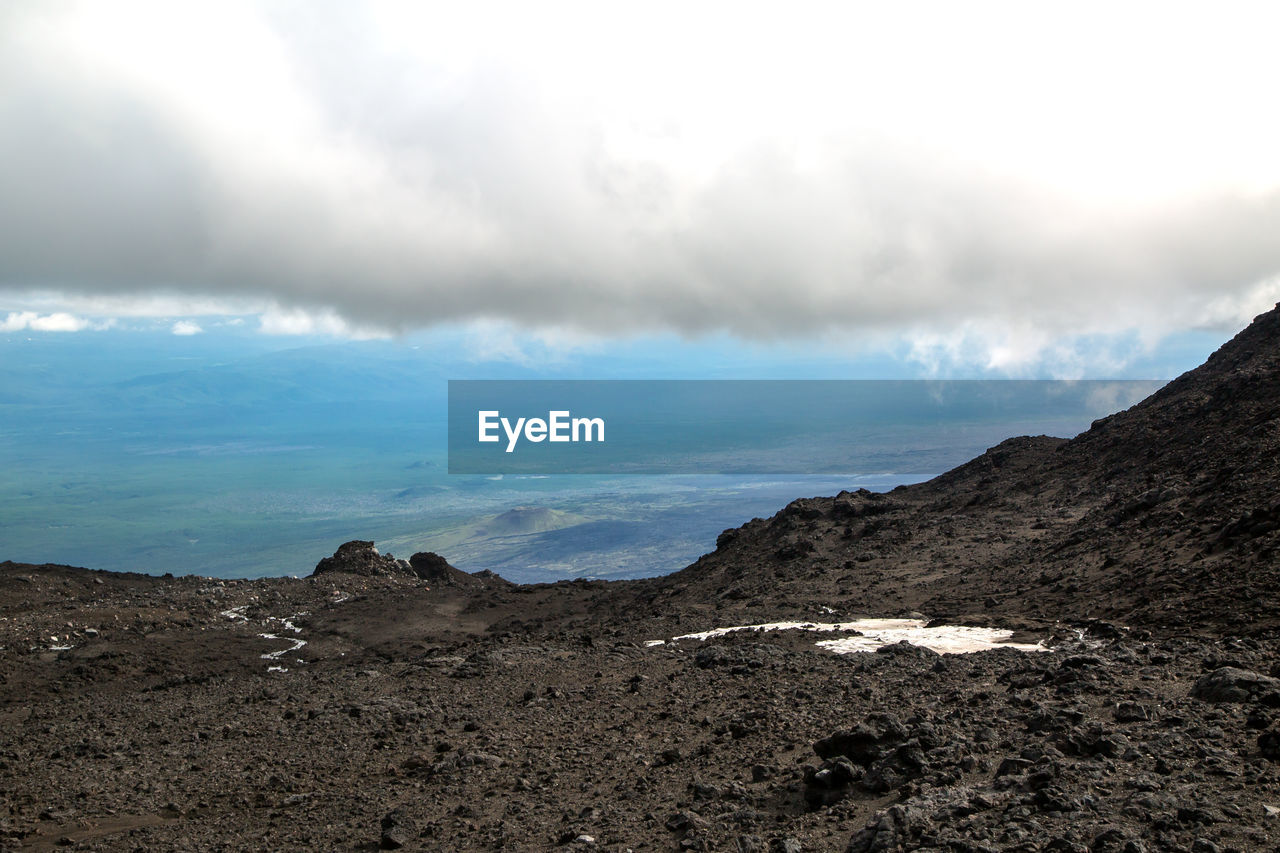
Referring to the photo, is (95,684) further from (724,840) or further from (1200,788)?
(1200,788)

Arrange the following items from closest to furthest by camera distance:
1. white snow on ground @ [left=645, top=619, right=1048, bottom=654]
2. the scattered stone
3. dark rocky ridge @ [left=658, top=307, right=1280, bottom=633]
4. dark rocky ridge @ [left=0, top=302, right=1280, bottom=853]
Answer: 1. dark rocky ridge @ [left=0, top=302, right=1280, bottom=853]
2. the scattered stone
3. white snow on ground @ [left=645, top=619, right=1048, bottom=654]
4. dark rocky ridge @ [left=658, top=307, right=1280, bottom=633]

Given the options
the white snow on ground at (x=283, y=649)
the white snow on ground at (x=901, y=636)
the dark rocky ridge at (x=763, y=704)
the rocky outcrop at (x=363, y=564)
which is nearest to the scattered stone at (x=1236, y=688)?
the dark rocky ridge at (x=763, y=704)

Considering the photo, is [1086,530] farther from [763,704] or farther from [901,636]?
[763,704]

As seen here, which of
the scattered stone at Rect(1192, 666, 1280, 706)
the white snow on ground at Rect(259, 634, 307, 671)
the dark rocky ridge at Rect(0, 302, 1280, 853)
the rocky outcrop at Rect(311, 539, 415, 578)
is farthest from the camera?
the rocky outcrop at Rect(311, 539, 415, 578)

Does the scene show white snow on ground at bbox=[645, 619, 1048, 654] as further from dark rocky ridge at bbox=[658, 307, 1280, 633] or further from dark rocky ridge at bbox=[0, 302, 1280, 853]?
dark rocky ridge at bbox=[658, 307, 1280, 633]

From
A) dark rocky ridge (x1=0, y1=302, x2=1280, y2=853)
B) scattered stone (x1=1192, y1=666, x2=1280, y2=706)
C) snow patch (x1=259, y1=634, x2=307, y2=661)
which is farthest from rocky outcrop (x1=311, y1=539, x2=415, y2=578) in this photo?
scattered stone (x1=1192, y1=666, x2=1280, y2=706)

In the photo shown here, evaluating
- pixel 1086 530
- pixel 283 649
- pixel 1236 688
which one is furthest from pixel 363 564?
pixel 1236 688
